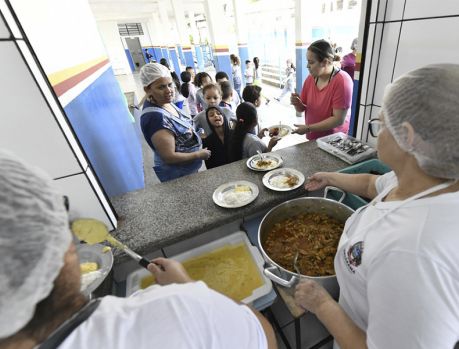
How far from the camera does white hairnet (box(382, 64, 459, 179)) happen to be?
1.80 ft

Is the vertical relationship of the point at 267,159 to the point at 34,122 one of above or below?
below

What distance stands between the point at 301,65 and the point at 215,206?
250 inches

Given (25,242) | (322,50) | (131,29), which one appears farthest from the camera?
(131,29)

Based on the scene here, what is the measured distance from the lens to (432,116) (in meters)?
0.57

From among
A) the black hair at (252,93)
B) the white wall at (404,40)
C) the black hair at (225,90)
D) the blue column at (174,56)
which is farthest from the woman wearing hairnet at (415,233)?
the blue column at (174,56)

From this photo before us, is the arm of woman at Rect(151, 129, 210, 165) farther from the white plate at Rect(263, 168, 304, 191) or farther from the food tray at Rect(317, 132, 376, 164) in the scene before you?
the food tray at Rect(317, 132, 376, 164)

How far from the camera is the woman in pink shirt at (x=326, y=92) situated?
78.0 inches

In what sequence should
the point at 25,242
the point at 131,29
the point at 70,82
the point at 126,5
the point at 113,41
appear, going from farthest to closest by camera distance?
the point at 131,29, the point at 113,41, the point at 126,5, the point at 70,82, the point at 25,242

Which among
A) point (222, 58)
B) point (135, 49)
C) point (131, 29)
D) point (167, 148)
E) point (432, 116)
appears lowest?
point (167, 148)

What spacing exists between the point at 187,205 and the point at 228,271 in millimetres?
451

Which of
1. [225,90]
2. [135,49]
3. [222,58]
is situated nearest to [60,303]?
[225,90]

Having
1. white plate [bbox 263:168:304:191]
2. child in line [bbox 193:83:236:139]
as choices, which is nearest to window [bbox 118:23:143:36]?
child in line [bbox 193:83:236:139]

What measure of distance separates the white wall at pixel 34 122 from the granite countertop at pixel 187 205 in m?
0.33

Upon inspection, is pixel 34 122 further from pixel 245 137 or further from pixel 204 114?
pixel 204 114
